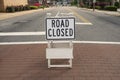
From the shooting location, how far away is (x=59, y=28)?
7547 mm

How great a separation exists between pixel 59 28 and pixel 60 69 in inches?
42.9

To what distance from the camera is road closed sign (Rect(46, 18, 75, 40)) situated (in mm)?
7555

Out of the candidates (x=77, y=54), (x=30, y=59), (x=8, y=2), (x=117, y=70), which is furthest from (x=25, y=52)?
(x=8, y=2)

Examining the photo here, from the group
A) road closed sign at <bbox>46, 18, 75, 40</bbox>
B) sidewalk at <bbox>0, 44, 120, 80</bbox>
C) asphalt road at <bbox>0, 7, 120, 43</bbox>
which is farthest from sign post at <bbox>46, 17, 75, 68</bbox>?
asphalt road at <bbox>0, 7, 120, 43</bbox>

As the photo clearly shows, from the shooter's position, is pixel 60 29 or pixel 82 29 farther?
pixel 82 29

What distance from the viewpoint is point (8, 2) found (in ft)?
171

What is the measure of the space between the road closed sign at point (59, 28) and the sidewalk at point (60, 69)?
0.88 metres

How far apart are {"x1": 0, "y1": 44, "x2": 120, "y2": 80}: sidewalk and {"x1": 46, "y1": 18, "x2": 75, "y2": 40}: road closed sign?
877 millimetres

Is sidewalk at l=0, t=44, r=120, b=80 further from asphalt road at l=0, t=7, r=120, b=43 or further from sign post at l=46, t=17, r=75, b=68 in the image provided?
asphalt road at l=0, t=7, r=120, b=43

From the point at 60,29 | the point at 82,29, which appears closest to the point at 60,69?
the point at 60,29

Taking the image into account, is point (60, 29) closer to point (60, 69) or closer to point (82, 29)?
point (60, 69)

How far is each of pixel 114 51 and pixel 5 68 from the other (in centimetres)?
419

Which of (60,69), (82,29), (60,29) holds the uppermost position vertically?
(60,29)

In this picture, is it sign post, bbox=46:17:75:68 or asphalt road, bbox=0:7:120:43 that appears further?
asphalt road, bbox=0:7:120:43
